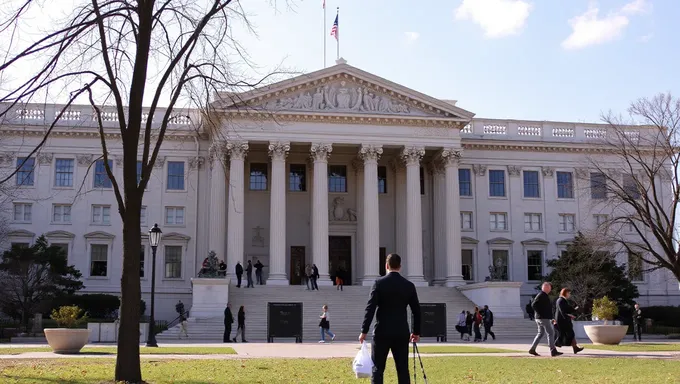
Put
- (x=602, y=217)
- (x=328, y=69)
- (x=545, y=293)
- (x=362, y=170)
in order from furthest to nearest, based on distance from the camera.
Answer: (x=602, y=217) < (x=362, y=170) < (x=328, y=69) < (x=545, y=293)

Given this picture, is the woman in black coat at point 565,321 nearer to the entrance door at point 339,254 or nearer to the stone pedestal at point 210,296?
the stone pedestal at point 210,296

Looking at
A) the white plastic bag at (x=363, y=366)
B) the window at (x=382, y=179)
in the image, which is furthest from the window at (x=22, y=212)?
the white plastic bag at (x=363, y=366)

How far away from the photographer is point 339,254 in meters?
56.7

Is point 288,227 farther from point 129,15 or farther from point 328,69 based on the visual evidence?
point 129,15

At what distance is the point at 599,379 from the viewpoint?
15.3 meters

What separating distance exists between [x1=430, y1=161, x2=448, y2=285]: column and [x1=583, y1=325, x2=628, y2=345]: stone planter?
2333 centimetres

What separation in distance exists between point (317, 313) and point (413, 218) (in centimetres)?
1158

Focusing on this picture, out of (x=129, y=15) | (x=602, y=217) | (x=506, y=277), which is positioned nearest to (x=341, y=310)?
(x=506, y=277)

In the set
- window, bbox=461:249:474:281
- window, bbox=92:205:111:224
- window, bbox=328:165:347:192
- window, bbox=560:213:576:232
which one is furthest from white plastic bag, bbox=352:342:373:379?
window, bbox=560:213:576:232

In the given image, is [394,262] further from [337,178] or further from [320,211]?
[337,178]

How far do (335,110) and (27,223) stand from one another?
76.3 feet

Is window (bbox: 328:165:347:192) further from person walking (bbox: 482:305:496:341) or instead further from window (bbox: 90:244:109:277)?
person walking (bbox: 482:305:496:341)

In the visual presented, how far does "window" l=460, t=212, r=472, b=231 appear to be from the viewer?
58.5 meters

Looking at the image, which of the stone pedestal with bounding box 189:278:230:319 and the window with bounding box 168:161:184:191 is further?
the window with bounding box 168:161:184:191
